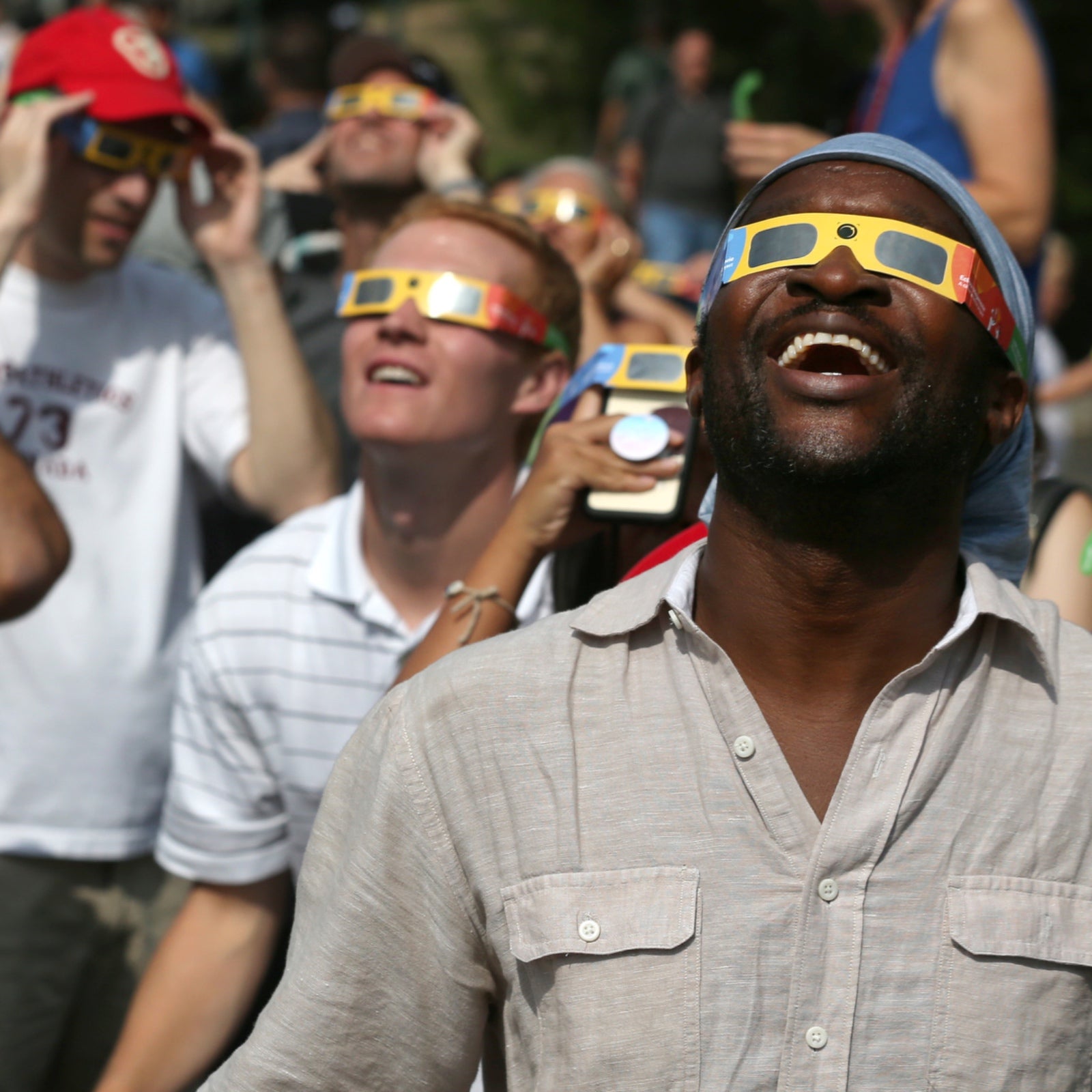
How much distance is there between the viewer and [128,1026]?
107 inches

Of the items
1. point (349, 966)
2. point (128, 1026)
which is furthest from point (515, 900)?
point (128, 1026)

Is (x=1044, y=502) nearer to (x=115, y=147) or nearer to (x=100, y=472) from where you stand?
(x=100, y=472)

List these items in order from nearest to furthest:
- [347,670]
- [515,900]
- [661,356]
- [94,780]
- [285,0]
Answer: [515,900] < [661,356] < [347,670] < [94,780] < [285,0]

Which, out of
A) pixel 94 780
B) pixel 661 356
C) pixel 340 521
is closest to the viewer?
pixel 661 356

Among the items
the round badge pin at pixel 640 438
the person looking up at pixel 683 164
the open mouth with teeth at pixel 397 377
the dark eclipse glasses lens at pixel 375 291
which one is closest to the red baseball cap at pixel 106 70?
the dark eclipse glasses lens at pixel 375 291

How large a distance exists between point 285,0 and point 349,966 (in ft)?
51.8

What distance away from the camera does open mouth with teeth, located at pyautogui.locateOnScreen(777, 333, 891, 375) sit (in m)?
1.78

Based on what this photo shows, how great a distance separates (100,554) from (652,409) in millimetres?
1622

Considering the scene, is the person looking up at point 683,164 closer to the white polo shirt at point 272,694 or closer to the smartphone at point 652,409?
the white polo shirt at point 272,694

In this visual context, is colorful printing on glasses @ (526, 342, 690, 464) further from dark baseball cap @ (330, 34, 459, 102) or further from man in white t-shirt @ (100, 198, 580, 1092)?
dark baseball cap @ (330, 34, 459, 102)

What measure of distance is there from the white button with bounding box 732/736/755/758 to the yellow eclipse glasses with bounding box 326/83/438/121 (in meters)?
3.45

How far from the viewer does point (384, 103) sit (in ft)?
15.4

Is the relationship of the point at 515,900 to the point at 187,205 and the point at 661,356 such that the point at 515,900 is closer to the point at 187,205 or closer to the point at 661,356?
the point at 661,356

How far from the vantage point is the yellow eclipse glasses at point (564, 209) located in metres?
5.02
